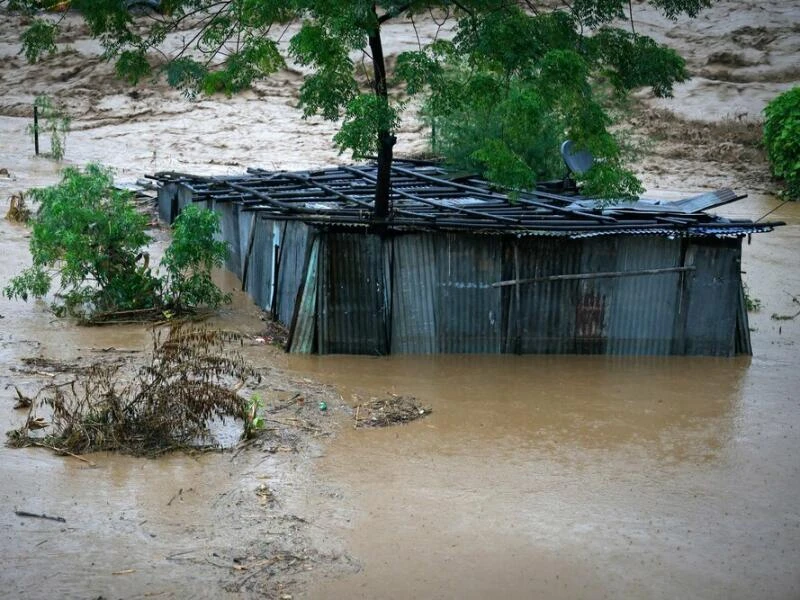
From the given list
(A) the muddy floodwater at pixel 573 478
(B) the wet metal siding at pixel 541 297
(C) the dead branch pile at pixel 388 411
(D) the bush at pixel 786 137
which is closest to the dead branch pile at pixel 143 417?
(A) the muddy floodwater at pixel 573 478

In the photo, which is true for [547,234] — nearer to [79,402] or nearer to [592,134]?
[592,134]

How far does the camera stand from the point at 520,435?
9109mm

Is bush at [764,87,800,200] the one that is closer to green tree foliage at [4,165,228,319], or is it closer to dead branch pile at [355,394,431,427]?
green tree foliage at [4,165,228,319]

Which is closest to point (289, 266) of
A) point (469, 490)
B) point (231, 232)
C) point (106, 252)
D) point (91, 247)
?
point (106, 252)

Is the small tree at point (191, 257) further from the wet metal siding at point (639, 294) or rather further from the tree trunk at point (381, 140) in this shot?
the wet metal siding at point (639, 294)

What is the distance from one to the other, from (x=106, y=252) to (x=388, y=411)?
15.2ft

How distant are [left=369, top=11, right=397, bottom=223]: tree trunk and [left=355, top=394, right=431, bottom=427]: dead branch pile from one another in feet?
6.74

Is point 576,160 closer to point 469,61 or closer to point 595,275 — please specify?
point 595,275

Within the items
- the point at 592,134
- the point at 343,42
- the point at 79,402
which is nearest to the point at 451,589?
the point at 79,402

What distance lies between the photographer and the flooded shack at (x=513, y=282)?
1070cm

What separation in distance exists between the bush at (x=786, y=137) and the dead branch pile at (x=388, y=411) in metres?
13.8

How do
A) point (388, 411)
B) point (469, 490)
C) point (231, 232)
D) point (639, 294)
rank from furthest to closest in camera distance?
point (231, 232) → point (639, 294) → point (388, 411) → point (469, 490)

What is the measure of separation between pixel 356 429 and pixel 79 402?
7.78 ft

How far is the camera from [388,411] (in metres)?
9.36
